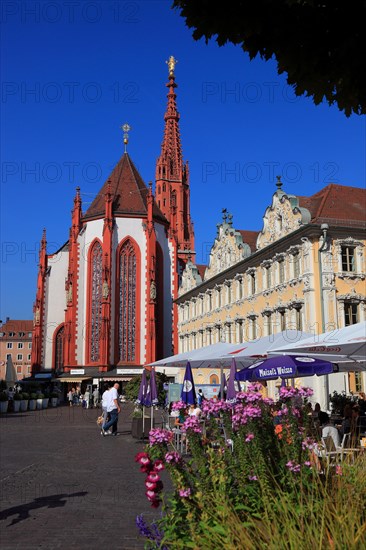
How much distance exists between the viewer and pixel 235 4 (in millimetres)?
3152

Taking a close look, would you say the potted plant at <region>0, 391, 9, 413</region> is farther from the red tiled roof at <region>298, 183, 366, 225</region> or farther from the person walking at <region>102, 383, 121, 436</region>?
the red tiled roof at <region>298, 183, 366, 225</region>

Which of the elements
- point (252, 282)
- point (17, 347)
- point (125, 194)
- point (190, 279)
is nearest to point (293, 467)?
point (252, 282)

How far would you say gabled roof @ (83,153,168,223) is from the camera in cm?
6688

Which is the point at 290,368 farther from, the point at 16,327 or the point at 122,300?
the point at 16,327

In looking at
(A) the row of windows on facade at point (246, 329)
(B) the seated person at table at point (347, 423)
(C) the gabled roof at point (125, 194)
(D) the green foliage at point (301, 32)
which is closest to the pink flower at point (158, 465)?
(D) the green foliage at point (301, 32)

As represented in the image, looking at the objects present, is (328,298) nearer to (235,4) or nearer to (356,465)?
(356,465)

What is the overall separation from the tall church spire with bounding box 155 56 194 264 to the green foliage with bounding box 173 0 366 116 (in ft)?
284

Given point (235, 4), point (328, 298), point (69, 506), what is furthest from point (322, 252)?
point (235, 4)

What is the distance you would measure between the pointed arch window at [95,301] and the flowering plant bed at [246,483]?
2245 inches

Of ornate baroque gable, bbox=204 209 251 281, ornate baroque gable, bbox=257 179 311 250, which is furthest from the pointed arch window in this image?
ornate baroque gable, bbox=257 179 311 250

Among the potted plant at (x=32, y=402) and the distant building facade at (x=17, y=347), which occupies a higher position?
the distant building facade at (x=17, y=347)

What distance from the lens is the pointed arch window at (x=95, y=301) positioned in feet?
202

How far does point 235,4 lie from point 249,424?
130 inches

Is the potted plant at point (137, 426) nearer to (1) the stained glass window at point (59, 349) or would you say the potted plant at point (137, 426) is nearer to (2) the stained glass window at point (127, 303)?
(2) the stained glass window at point (127, 303)
